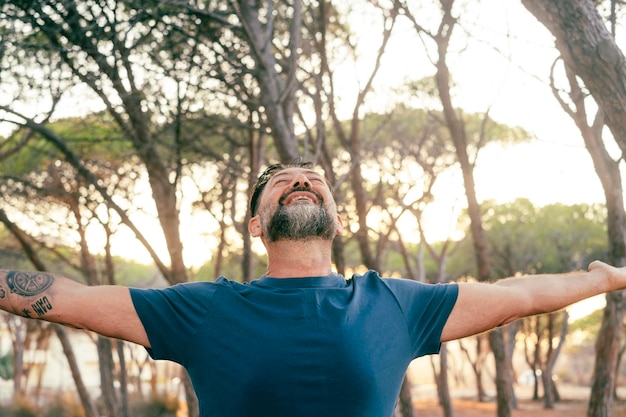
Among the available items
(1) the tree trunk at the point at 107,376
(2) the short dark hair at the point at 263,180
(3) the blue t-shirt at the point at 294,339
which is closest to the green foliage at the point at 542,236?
(1) the tree trunk at the point at 107,376

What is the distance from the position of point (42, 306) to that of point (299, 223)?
2.49 ft

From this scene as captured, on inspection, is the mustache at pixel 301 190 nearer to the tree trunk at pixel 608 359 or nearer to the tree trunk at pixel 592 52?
the tree trunk at pixel 592 52

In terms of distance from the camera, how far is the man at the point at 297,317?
2.17 meters

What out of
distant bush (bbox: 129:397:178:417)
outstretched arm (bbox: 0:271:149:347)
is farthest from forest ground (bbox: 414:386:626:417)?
outstretched arm (bbox: 0:271:149:347)

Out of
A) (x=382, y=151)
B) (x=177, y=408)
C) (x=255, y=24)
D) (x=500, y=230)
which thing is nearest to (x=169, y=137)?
(x=255, y=24)

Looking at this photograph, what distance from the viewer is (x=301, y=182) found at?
2684 millimetres

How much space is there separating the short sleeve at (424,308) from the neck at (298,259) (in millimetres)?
219

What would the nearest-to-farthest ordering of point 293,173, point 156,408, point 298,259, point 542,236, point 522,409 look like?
point 298,259 < point 293,173 < point 156,408 < point 542,236 < point 522,409

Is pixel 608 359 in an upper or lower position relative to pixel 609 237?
lower

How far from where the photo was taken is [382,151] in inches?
659

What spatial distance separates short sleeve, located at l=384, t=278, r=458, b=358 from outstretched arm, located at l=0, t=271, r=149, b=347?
2.34ft

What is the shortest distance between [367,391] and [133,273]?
2593cm

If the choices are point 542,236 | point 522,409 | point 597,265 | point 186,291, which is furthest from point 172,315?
point 522,409

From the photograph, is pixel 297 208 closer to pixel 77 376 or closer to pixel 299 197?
pixel 299 197
